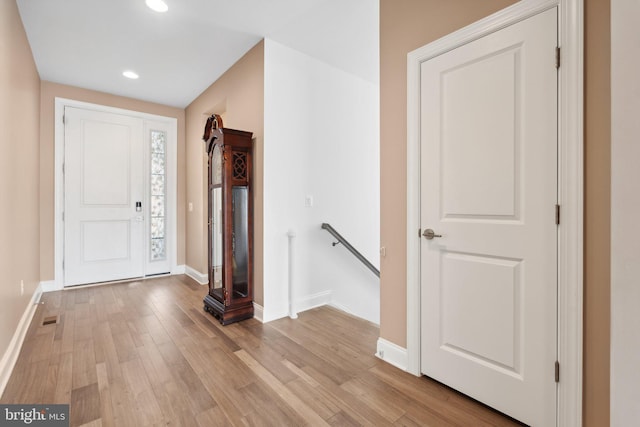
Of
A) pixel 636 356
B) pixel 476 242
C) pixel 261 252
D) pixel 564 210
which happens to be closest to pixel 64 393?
pixel 261 252

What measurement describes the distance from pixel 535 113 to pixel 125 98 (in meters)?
5.02

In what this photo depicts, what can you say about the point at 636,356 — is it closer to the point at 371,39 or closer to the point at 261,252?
the point at 261,252

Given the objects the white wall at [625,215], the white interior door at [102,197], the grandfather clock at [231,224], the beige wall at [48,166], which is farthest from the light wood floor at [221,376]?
the white interior door at [102,197]

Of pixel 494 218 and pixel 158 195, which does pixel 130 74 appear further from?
pixel 494 218

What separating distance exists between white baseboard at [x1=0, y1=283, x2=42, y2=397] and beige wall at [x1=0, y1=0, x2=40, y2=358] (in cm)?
6

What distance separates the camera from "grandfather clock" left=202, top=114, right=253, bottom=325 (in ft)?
9.25

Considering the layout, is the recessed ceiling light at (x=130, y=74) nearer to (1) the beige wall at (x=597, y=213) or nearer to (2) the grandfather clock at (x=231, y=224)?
(2) the grandfather clock at (x=231, y=224)

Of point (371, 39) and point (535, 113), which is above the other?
point (371, 39)

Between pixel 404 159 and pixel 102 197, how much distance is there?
428cm

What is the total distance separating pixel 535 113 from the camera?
1.41 m

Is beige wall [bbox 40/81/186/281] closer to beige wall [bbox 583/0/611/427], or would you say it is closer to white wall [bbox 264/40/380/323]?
white wall [bbox 264/40/380/323]

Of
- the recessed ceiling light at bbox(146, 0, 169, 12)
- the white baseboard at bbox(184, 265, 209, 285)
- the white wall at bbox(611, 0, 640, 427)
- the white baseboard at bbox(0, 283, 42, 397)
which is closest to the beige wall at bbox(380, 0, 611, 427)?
the white wall at bbox(611, 0, 640, 427)

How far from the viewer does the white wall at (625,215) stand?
3.21ft
